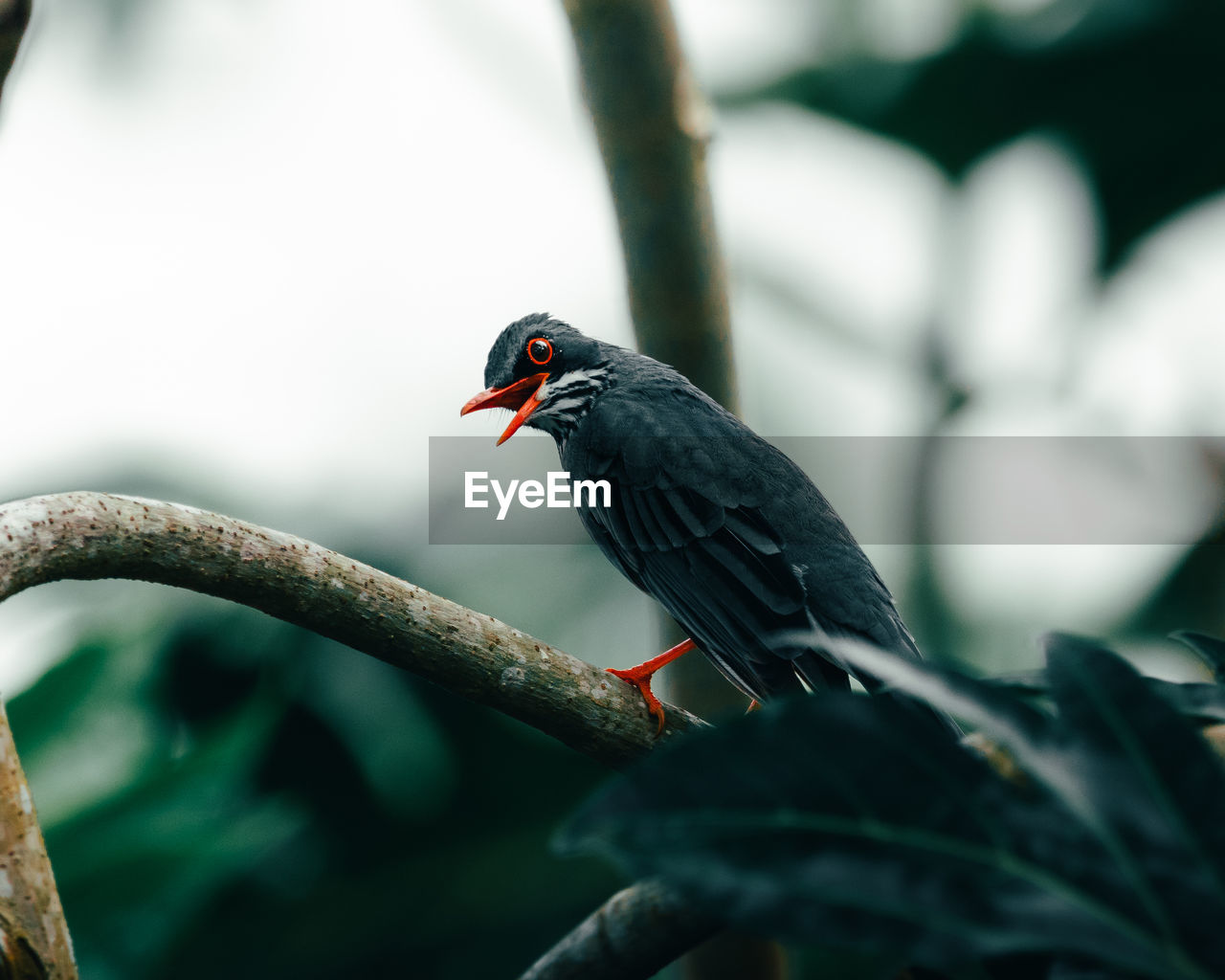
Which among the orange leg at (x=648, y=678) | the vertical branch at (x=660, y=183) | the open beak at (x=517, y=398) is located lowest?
the orange leg at (x=648, y=678)

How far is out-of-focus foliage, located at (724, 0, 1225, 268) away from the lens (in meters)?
4.95

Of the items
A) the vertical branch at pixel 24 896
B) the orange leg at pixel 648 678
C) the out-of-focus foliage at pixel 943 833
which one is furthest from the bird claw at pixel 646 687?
the out-of-focus foliage at pixel 943 833

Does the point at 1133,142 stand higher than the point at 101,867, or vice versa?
the point at 1133,142

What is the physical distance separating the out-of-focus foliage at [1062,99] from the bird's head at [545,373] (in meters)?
3.03

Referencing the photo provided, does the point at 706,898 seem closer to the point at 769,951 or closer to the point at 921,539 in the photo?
the point at 769,951

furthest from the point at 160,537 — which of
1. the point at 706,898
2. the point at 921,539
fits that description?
the point at 921,539

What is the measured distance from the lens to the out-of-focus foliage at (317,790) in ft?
12.9

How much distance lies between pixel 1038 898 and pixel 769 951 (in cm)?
237

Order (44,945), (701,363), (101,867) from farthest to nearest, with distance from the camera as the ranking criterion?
(101,867) < (701,363) < (44,945)

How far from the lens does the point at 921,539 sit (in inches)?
175

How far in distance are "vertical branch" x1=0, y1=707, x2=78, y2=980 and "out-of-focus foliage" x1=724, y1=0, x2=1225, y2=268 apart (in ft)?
15.6

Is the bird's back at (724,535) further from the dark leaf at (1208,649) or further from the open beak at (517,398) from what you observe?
the dark leaf at (1208,649)

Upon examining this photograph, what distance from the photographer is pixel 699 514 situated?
2275mm

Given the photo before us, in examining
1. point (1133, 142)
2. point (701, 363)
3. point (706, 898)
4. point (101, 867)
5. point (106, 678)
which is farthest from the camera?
point (1133, 142)
